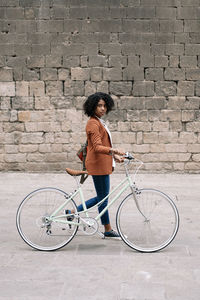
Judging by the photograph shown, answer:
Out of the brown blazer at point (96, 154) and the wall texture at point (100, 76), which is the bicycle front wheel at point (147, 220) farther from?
the wall texture at point (100, 76)

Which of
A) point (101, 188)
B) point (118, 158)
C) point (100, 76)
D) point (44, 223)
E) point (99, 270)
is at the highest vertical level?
point (100, 76)

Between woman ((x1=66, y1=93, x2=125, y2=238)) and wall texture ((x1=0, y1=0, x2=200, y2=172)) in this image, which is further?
wall texture ((x1=0, y1=0, x2=200, y2=172))

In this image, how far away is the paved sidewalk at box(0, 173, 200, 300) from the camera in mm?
3861

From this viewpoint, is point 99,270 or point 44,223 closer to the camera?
point 99,270

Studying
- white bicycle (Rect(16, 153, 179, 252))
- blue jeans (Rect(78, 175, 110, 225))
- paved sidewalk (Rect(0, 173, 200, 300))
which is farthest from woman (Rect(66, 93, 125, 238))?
paved sidewalk (Rect(0, 173, 200, 300))

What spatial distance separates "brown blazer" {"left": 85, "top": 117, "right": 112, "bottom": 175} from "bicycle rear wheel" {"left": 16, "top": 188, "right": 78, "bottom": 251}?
0.44 meters

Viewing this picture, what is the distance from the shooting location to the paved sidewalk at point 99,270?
12.7 feet

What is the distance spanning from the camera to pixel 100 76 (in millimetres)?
10258

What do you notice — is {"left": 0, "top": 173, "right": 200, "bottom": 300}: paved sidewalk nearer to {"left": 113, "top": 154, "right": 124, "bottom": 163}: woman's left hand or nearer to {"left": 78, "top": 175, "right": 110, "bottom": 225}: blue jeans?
{"left": 78, "top": 175, "right": 110, "bottom": 225}: blue jeans

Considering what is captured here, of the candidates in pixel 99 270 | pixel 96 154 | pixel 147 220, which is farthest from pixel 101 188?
pixel 99 270

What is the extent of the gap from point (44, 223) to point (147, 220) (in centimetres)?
102

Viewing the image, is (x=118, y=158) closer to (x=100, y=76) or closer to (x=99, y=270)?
(x=99, y=270)

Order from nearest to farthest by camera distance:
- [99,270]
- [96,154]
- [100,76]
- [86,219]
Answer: [99,270]
[86,219]
[96,154]
[100,76]

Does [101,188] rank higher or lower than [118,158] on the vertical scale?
lower
